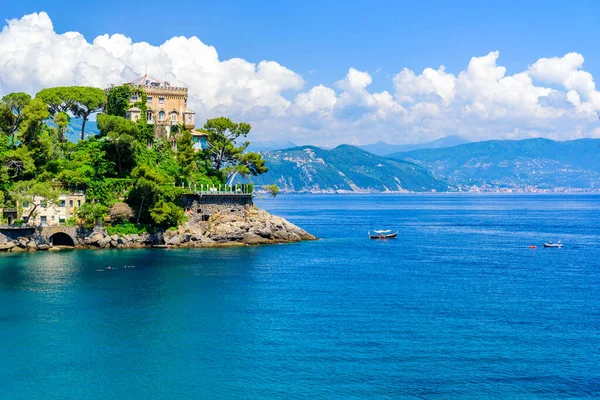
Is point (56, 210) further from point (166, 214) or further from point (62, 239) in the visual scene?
point (166, 214)

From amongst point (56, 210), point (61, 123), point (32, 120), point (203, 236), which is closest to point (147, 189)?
point (203, 236)

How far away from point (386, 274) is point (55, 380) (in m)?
41.6

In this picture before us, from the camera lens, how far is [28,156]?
90000 millimetres

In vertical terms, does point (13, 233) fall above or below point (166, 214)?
below

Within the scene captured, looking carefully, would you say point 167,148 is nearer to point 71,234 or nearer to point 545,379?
point 71,234

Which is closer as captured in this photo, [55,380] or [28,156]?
[55,380]

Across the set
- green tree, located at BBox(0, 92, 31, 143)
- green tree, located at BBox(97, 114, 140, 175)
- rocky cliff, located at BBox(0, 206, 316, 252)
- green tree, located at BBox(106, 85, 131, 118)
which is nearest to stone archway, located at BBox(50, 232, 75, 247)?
rocky cliff, located at BBox(0, 206, 316, 252)

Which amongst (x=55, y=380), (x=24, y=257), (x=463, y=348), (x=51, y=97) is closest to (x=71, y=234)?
(x=24, y=257)

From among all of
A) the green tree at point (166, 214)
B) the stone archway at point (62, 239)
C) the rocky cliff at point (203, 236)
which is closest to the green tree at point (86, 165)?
the stone archway at point (62, 239)

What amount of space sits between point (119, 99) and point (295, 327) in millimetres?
68937

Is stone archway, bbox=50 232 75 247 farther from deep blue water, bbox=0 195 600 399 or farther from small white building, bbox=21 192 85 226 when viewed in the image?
deep blue water, bbox=0 195 600 399

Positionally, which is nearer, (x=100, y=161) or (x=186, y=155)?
(x=100, y=161)

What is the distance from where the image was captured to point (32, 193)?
84750mm

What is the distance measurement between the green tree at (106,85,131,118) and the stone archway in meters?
23.6
